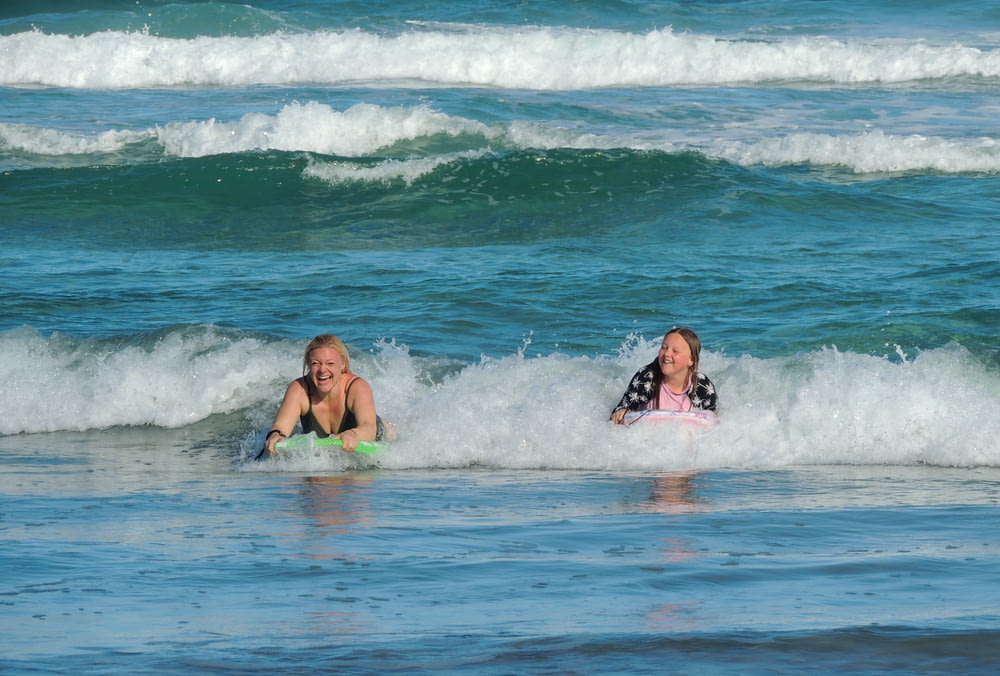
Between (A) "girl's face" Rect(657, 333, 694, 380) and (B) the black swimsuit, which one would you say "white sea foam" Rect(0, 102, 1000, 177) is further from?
Result: (A) "girl's face" Rect(657, 333, 694, 380)

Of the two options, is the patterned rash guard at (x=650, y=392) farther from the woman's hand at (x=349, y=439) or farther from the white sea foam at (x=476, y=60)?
the white sea foam at (x=476, y=60)

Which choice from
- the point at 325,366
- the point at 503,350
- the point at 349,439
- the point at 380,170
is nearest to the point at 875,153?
the point at 380,170

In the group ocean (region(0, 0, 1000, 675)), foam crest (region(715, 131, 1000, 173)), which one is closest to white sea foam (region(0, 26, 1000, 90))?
ocean (region(0, 0, 1000, 675))

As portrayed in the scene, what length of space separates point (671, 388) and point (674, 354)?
31cm

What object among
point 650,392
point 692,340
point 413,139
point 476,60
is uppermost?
point 476,60

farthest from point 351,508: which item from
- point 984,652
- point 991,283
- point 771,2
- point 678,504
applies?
point 771,2

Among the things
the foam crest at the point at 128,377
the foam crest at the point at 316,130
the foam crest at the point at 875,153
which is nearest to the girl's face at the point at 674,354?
the foam crest at the point at 128,377

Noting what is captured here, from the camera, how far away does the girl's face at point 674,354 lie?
8438 mm

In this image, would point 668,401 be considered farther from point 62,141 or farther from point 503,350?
point 62,141

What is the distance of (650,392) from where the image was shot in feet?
28.5

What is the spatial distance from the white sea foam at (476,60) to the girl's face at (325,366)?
56.3 feet

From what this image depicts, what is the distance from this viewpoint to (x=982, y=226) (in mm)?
14125

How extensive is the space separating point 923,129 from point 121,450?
13.6 m

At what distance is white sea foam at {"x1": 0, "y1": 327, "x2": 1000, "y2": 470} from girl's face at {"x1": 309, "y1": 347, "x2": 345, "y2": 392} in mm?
484
